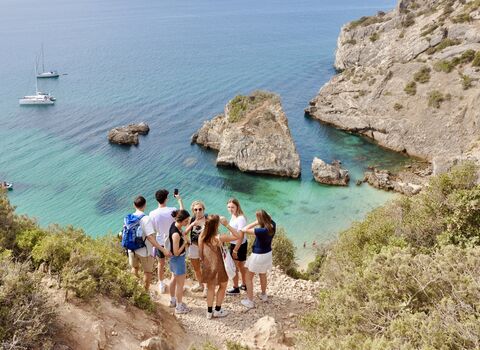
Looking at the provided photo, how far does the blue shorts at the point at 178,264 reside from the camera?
9469 millimetres

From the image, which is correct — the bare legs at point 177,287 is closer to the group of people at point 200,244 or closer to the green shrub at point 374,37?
the group of people at point 200,244

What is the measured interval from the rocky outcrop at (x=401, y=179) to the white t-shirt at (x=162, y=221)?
26421mm

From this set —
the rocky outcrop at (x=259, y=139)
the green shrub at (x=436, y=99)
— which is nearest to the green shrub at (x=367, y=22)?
the green shrub at (x=436, y=99)

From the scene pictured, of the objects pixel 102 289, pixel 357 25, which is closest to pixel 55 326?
pixel 102 289

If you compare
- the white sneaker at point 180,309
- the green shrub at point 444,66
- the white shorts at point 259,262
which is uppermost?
the green shrub at point 444,66

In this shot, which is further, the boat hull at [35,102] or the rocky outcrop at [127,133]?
the boat hull at [35,102]

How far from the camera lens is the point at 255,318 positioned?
33.3ft

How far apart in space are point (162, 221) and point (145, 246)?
772 millimetres

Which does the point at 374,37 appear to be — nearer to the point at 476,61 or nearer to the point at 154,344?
the point at 476,61

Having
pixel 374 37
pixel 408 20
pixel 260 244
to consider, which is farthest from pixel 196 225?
pixel 374 37

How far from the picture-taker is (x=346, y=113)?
4872 cm

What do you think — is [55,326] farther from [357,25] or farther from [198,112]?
[357,25]

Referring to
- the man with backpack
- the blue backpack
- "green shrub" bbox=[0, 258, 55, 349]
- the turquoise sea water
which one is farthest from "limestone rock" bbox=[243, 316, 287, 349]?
the turquoise sea water

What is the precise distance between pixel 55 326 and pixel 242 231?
14.2 ft
